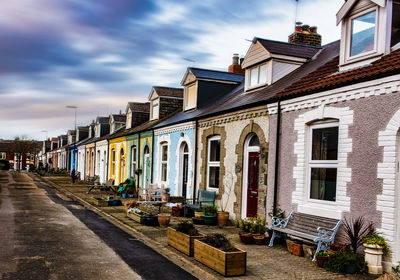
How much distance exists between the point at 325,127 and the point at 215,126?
6076mm

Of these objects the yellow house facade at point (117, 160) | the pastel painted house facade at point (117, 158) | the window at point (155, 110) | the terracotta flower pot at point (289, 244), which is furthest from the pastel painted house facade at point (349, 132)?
the pastel painted house facade at point (117, 158)

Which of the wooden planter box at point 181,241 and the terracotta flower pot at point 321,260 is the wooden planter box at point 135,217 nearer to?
the wooden planter box at point 181,241

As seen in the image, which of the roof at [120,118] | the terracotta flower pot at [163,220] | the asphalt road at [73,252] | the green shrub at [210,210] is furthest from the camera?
the roof at [120,118]

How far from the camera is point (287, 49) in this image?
15.1m

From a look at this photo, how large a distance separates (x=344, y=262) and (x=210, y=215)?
21.3ft

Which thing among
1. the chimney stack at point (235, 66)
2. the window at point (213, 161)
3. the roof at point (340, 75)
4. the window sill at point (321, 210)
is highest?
the chimney stack at point (235, 66)

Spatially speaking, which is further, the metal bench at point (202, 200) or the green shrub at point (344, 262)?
the metal bench at point (202, 200)

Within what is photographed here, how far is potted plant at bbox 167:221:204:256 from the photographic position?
9241 mm

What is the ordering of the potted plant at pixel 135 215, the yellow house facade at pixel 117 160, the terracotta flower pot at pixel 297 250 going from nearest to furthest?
the terracotta flower pot at pixel 297 250, the potted plant at pixel 135 215, the yellow house facade at pixel 117 160

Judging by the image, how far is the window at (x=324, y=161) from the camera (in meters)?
9.68

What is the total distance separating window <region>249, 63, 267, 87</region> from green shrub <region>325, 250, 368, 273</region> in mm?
8017

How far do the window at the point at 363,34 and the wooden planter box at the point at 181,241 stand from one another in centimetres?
600

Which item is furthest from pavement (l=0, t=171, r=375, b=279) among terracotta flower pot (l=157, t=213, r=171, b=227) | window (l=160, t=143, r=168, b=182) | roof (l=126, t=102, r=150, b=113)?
roof (l=126, t=102, r=150, b=113)

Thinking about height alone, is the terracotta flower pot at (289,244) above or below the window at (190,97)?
below
